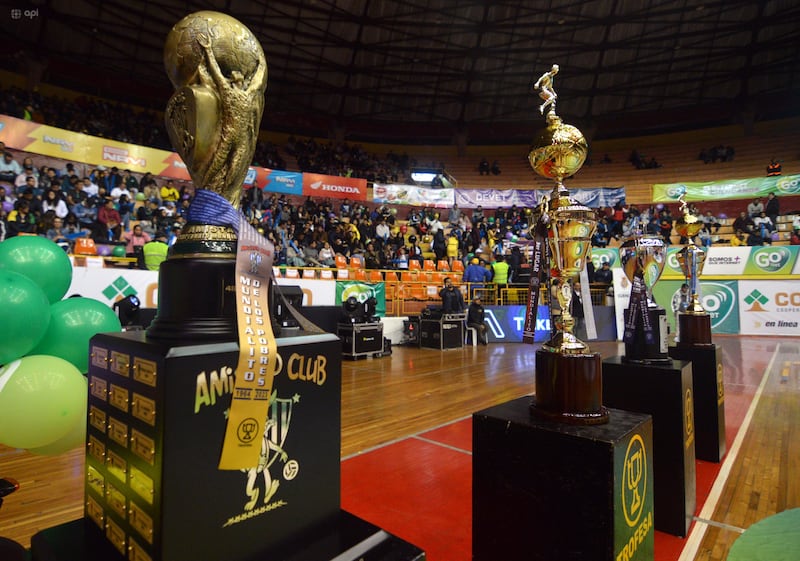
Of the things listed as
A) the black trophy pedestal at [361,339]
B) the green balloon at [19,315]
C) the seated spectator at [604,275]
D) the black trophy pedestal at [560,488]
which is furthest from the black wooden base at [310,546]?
the seated spectator at [604,275]

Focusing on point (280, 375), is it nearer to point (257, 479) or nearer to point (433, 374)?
point (257, 479)

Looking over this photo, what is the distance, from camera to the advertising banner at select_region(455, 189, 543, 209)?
17.5 meters

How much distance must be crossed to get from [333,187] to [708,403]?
14879 mm

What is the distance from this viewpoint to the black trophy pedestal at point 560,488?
1153 mm

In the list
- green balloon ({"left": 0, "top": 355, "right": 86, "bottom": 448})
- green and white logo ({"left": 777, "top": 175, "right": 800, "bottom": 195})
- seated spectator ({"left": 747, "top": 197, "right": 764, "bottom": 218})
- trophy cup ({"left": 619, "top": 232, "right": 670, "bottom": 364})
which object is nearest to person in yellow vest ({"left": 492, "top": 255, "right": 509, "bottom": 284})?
trophy cup ({"left": 619, "top": 232, "right": 670, "bottom": 364})

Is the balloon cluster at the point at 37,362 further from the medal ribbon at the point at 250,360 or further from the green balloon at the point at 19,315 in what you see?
the medal ribbon at the point at 250,360

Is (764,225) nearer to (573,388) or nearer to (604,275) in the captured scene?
(604,275)

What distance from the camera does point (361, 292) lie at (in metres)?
8.23

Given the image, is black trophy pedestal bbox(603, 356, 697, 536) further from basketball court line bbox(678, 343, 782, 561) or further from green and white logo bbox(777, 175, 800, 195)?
green and white logo bbox(777, 175, 800, 195)

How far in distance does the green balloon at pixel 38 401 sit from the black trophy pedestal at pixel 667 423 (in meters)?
2.34

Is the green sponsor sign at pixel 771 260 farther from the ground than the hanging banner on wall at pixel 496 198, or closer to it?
closer to it

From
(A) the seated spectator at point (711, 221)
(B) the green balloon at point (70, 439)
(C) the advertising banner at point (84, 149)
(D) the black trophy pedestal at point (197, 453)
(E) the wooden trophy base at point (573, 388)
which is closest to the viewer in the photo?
(D) the black trophy pedestal at point (197, 453)

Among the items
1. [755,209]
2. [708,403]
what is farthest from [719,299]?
[708,403]

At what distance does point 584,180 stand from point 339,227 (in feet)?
41.0
